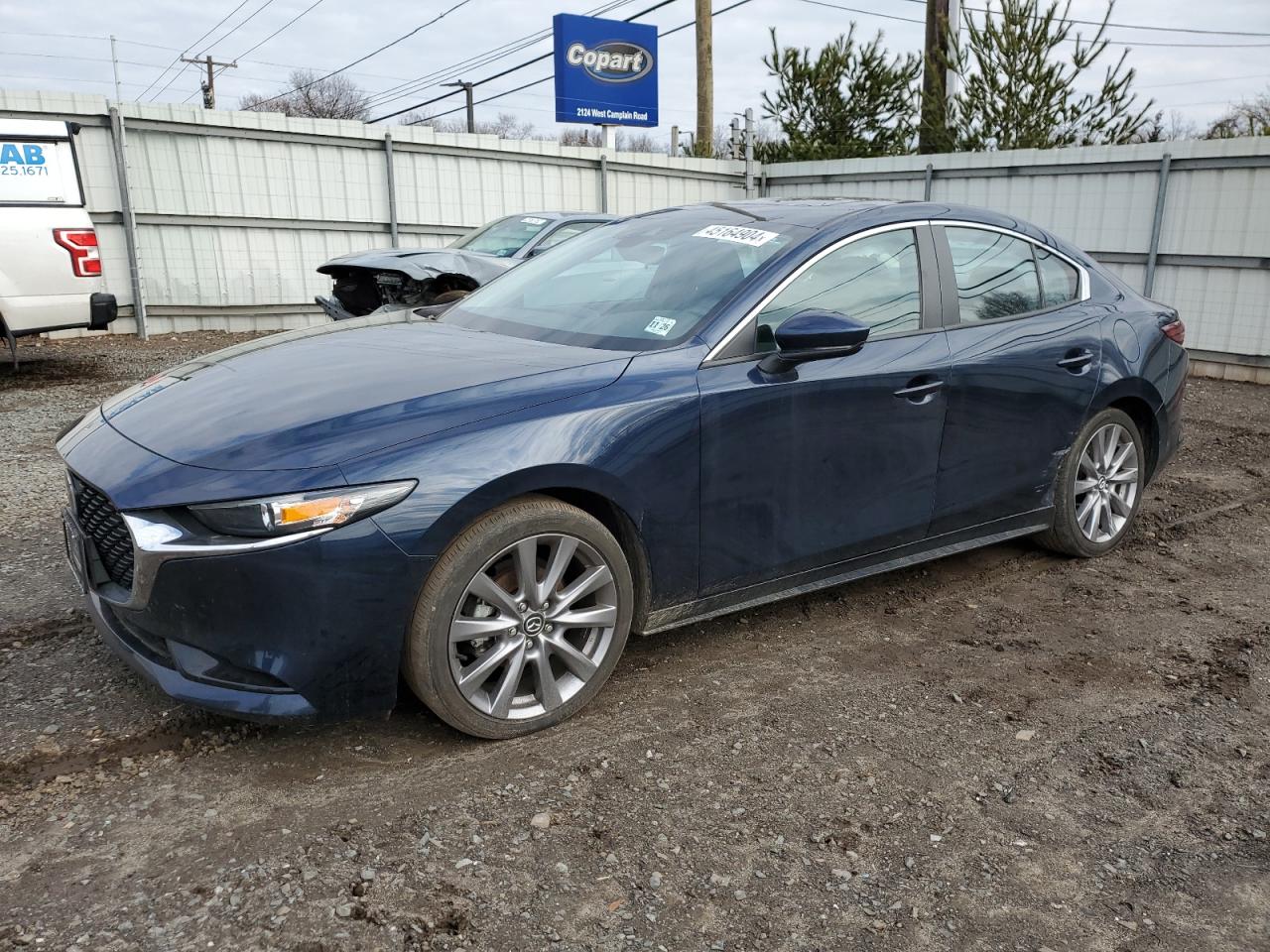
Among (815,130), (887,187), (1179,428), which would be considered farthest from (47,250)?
(815,130)

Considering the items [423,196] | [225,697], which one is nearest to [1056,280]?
[225,697]

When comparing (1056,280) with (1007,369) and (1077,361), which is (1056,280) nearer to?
(1077,361)

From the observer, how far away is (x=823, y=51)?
1900 cm

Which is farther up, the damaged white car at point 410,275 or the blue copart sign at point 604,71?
the blue copart sign at point 604,71

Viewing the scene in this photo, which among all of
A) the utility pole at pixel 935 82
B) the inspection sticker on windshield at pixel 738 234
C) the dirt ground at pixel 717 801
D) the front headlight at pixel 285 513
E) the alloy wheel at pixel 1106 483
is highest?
the utility pole at pixel 935 82

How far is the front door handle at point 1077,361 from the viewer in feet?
14.2

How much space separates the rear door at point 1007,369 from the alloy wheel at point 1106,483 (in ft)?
0.90

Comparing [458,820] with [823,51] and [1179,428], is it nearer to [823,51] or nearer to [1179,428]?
[1179,428]

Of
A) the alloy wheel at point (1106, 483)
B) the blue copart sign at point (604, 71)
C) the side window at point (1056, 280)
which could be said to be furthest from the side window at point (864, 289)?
the blue copart sign at point (604, 71)

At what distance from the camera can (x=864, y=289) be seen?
3.82 m

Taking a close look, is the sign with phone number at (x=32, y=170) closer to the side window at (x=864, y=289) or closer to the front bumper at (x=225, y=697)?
the front bumper at (x=225, y=697)

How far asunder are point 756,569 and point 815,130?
17.7m

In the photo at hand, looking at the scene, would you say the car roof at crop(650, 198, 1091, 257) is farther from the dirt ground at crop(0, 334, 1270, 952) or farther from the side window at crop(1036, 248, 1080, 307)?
the dirt ground at crop(0, 334, 1270, 952)

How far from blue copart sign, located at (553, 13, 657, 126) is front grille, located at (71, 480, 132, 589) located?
17.7 meters
